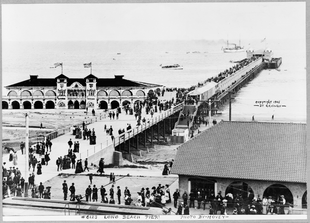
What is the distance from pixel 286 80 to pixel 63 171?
5077 mm

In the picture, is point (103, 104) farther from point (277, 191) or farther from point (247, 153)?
point (277, 191)

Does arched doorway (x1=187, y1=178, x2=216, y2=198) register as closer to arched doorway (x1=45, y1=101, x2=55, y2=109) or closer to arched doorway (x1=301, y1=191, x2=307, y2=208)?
arched doorway (x1=301, y1=191, x2=307, y2=208)

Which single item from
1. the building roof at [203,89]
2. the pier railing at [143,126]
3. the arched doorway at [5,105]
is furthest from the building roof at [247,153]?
the arched doorway at [5,105]

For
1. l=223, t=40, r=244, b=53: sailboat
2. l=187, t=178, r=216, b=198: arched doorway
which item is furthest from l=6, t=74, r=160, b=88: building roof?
l=187, t=178, r=216, b=198: arched doorway

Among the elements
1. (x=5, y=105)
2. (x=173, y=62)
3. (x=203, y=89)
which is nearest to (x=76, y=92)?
(x=5, y=105)

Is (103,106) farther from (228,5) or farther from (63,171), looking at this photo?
(228,5)

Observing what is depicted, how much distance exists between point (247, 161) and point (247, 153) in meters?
0.17

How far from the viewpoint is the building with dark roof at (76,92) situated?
1451 cm

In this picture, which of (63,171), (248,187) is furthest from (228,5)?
(63,171)

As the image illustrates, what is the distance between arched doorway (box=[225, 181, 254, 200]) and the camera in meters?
13.4

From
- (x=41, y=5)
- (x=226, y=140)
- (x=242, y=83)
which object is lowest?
(x=226, y=140)

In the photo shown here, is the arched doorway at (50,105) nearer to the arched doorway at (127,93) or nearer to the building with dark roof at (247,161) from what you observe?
the arched doorway at (127,93)

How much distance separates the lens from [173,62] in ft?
47.3

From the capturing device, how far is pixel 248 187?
13.3m
